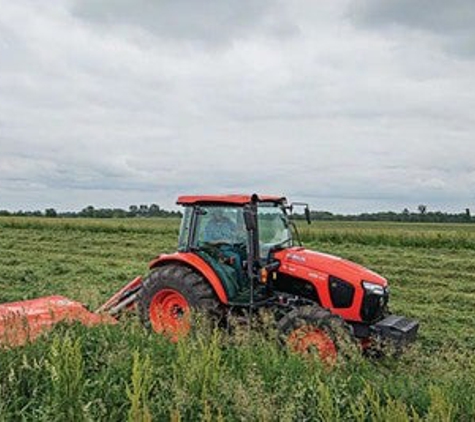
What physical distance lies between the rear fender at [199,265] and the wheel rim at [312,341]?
1.14 metres

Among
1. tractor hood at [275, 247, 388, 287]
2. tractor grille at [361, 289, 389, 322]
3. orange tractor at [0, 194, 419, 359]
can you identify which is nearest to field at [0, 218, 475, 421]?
orange tractor at [0, 194, 419, 359]

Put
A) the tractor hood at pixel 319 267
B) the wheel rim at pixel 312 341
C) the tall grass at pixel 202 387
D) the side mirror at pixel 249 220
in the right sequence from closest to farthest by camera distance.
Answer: the tall grass at pixel 202 387, the wheel rim at pixel 312 341, the side mirror at pixel 249 220, the tractor hood at pixel 319 267

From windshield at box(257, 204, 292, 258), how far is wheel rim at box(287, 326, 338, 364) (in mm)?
1300

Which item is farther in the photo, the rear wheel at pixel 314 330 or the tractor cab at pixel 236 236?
the tractor cab at pixel 236 236

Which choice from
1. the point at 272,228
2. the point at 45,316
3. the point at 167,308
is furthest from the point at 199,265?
the point at 45,316

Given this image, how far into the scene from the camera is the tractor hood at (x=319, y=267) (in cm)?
719

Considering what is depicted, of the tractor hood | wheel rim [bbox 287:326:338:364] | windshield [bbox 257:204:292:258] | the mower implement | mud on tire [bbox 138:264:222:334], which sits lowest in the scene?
wheel rim [bbox 287:326:338:364]

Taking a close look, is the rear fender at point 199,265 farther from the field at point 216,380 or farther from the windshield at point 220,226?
the field at point 216,380

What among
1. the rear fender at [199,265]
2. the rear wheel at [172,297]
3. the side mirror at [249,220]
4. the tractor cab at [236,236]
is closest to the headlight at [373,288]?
the tractor cab at [236,236]

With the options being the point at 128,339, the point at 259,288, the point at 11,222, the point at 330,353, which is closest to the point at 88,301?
the point at 259,288

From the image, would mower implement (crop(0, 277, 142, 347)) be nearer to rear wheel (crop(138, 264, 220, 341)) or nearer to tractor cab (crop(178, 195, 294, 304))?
rear wheel (crop(138, 264, 220, 341))

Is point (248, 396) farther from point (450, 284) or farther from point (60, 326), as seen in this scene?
point (450, 284)

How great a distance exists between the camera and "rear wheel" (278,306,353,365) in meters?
6.26

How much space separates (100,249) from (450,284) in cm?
1193
